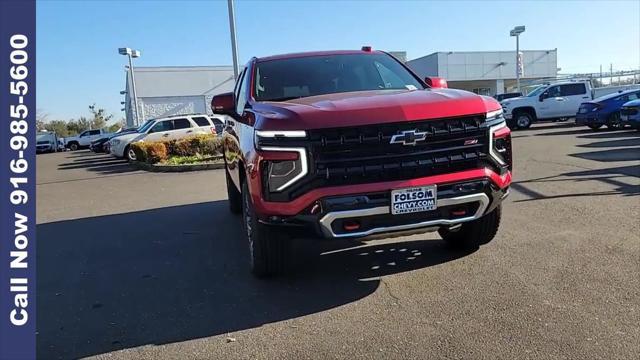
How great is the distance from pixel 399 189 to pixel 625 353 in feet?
5.59

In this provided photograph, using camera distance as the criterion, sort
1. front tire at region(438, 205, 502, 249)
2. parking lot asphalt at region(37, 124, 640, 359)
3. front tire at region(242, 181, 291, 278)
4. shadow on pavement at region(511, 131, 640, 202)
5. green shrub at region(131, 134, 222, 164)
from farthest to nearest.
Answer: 1. green shrub at region(131, 134, 222, 164)
2. shadow on pavement at region(511, 131, 640, 202)
3. front tire at region(438, 205, 502, 249)
4. front tire at region(242, 181, 291, 278)
5. parking lot asphalt at region(37, 124, 640, 359)

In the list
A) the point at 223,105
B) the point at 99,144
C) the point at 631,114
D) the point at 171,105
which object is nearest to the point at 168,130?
the point at 99,144

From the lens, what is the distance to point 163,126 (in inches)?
872

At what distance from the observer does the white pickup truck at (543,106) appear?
2419 centimetres

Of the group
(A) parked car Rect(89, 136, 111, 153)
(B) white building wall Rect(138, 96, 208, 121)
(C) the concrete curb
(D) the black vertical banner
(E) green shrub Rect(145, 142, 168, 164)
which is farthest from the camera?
(B) white building wall Rect(138, 96, 208, 121)

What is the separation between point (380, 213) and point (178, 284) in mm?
2055

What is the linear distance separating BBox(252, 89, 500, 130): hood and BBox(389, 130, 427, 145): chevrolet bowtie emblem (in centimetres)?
10

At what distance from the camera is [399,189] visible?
3.82 meters

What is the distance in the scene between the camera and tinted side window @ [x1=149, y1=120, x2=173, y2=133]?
2205 cm

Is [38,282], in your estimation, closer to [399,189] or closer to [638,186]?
[399,189]

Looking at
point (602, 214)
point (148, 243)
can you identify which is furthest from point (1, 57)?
point (602, 214)

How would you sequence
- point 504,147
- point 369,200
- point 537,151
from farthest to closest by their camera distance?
point 537,151, point 504,147, point 369,200

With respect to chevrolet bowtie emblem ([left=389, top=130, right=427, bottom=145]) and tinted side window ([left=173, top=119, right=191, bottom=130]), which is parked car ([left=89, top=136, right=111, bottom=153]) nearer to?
tinted side window ([left=173, top=119, right=191, bottom=130])

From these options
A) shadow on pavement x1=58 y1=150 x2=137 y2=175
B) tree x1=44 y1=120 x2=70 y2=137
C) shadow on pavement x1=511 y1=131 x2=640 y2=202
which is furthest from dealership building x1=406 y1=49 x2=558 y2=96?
tree x1=44 y1=120 x2=70 y2=137
